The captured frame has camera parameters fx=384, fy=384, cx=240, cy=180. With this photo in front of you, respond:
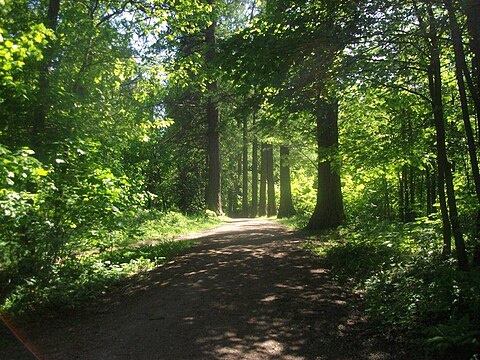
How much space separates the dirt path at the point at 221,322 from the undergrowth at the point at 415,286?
35 centimetres

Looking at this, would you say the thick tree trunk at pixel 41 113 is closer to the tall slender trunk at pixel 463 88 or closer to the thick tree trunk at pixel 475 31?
the tall slender trunk at pixel 463 88

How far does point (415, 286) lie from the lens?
215 inches

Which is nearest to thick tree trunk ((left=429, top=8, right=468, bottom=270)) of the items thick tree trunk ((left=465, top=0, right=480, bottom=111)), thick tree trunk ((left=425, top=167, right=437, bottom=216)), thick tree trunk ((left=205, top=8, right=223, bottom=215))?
thick tree trunk ((left=465, top=0, right=480, bottom=111))

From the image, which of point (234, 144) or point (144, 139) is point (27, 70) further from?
point (234, 144)

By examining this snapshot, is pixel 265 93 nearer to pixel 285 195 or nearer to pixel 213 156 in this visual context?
pixel 285 195

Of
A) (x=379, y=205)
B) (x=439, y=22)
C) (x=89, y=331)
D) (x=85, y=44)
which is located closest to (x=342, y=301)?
(x=89, y=331)

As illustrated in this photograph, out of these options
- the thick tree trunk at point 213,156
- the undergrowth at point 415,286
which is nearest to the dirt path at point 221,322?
the undergrowth at point 415,286

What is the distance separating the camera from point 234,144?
33.6 meters

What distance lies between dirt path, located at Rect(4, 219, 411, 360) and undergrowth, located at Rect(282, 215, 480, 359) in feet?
1.15

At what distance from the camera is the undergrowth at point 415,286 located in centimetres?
396

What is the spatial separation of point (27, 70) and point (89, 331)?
208 inches

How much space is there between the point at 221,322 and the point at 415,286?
2791mm

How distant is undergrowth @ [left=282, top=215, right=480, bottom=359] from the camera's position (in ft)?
13.0

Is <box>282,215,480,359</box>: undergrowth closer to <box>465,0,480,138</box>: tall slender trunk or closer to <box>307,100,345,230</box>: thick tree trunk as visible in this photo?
<box>465,0,480,138</box>: tall slender trunk
